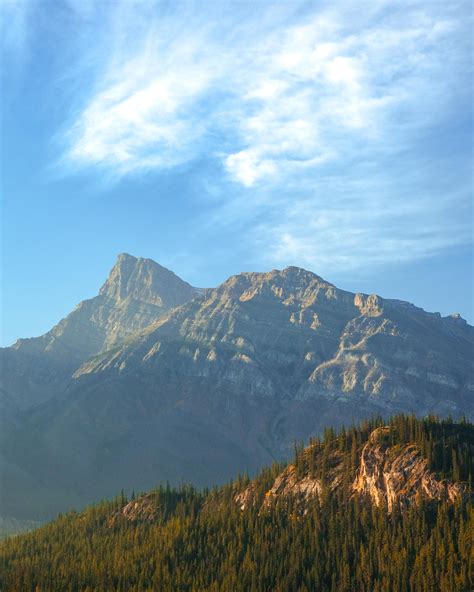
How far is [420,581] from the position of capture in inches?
7771

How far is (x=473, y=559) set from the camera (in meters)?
195

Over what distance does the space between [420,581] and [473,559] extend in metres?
13.3

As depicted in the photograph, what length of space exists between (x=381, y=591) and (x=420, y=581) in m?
9.34

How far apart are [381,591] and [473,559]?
73.8 feet

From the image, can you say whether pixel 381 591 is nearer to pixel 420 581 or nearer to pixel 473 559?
pixel 420 581

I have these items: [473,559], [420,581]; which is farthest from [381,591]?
[473,559]

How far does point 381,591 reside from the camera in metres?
198
